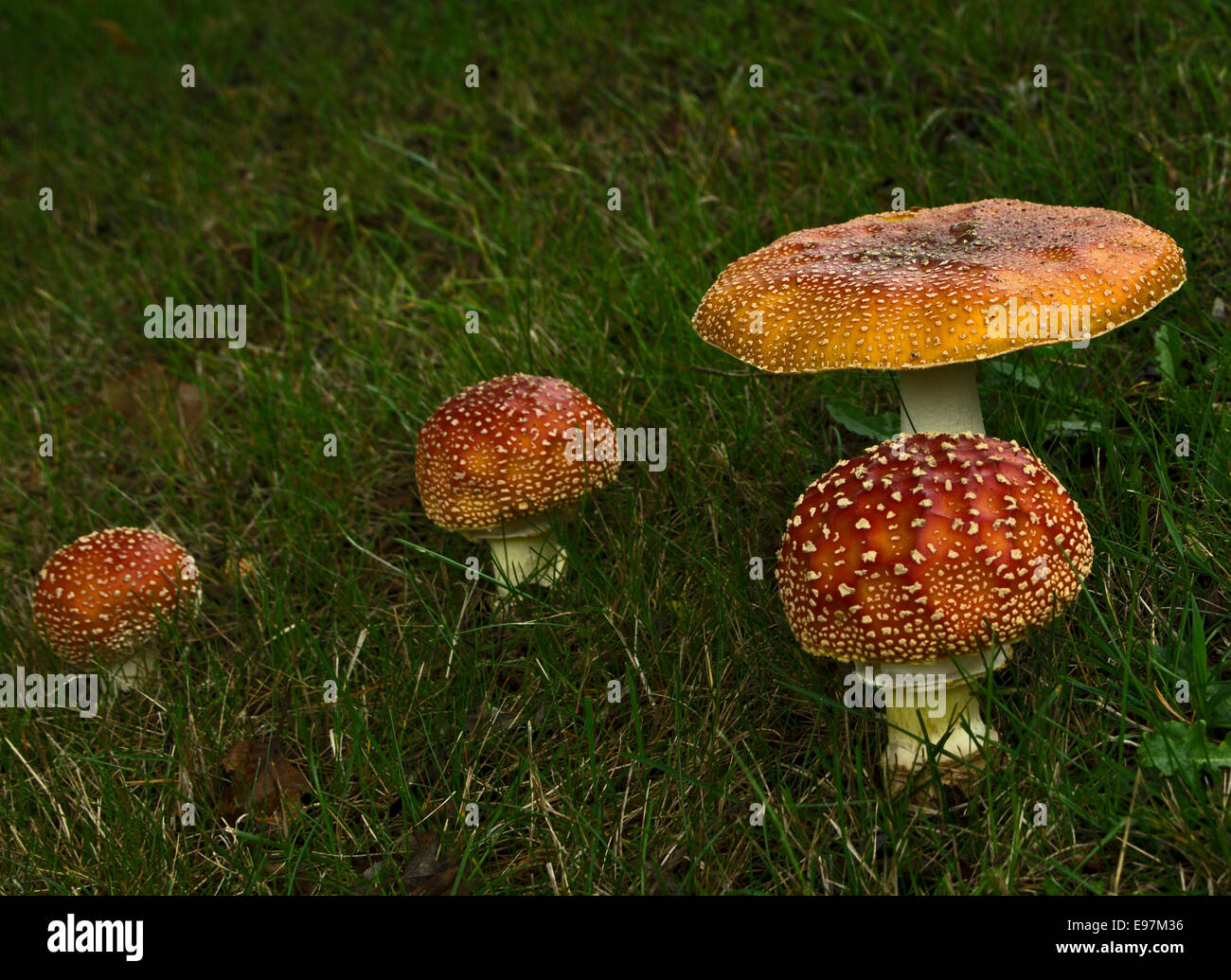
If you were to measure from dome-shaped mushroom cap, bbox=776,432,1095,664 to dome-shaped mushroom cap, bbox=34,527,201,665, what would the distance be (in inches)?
103

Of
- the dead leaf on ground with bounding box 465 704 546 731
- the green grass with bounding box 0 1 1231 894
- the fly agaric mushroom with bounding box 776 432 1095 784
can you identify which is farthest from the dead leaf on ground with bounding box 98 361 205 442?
the fly agaric mushroom with bounding box 776 432 1095 784

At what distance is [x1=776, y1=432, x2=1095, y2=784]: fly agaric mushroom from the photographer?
8.72 ft

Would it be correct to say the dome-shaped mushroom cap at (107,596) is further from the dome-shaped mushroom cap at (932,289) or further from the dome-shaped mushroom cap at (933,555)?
the dome-shaped mushroom cap at (933,555)

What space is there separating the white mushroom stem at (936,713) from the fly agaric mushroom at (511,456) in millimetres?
1448

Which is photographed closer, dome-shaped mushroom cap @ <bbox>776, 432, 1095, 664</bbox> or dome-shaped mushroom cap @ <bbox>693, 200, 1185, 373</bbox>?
dome-shaped mushroom cap @ <bbox>776, 432, 1095, 664</bbox>

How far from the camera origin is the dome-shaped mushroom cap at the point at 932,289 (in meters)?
2.84

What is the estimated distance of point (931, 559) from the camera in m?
2.65

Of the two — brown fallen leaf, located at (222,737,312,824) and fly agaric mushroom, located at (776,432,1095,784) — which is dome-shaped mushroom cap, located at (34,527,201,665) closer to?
brown fallen leaf, located at (222,737,312,824)

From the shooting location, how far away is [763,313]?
123 inches

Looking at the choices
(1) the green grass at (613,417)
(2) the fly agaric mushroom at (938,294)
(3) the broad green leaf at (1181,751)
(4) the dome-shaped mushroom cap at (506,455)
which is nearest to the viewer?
(3) the broad green leaf at (1181,751)

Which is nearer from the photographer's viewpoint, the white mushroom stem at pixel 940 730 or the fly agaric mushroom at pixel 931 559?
the fly agaric mushroom at pixel 931 559

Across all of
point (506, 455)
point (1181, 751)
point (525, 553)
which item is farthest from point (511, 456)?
point (1181, 751)

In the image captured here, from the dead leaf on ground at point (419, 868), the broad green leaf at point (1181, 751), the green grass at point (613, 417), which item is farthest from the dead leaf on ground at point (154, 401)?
the broad green leaf at point (1181, 751)

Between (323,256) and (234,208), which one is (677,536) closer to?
(323,256)
